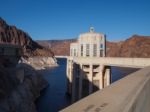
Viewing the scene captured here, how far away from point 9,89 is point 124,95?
1106 inches

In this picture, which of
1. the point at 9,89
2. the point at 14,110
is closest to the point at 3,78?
the point at 9,89

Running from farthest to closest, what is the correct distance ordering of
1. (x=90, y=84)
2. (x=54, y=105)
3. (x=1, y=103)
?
(x=54, y=105), (x=90, y=84), (x=1, y=103)

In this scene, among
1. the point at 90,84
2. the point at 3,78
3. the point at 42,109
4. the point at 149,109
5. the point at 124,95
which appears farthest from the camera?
the point at 42,109

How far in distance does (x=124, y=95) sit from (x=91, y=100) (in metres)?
1.68

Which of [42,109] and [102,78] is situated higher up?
[102,78]

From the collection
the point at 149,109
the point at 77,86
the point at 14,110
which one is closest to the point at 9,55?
the point at 77,86

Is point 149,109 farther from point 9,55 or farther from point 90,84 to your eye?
point 9,55

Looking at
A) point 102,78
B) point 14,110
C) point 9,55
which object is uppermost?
point 9,55

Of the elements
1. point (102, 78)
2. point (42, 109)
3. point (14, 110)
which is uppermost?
point (102, 78)

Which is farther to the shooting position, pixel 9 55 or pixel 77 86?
pixel 9 55

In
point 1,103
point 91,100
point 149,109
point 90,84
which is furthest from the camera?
point 90,84

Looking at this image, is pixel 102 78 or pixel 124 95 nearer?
pixel 124 95

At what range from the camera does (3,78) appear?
34000mm

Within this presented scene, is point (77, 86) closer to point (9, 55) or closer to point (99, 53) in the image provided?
point (99, 53)
